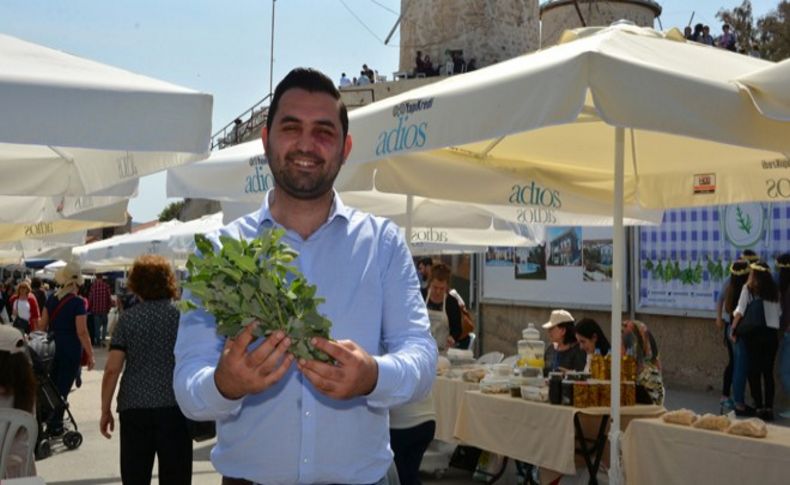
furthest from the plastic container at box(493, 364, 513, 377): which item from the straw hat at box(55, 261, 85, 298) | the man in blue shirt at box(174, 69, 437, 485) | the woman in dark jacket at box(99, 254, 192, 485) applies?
the man in blue shirt at box(174, 69, 437, 485)

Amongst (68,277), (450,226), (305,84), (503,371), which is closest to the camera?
(305,84)

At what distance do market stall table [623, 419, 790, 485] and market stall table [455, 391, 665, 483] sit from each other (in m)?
0.37

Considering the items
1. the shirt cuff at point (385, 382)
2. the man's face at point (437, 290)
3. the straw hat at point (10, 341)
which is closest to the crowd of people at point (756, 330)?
the man's face at point (437, 290)

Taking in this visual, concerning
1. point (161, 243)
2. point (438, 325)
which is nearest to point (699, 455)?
point (438, 325)

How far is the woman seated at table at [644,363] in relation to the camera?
6930mm

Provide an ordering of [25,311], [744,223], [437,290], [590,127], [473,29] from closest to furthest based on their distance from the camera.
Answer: [590,127], [437,290], [744,223], [25,311], [473,29]

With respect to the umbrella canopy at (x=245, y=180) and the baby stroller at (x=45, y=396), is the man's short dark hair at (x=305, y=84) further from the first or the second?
the baby stroller at (x=45, y=396)

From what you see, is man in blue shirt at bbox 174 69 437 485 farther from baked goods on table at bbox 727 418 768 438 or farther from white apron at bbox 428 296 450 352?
white apron at bbox 428 296 450 352

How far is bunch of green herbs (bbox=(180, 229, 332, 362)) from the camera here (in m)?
1.90

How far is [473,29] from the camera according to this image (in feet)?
127

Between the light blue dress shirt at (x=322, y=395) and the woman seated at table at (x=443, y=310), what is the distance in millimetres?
6329

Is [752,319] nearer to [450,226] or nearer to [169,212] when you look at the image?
[450,226]

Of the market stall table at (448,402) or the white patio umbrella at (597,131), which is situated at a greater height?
the white patio umbrella at (597,131)

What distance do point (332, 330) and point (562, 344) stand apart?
6385 mm
